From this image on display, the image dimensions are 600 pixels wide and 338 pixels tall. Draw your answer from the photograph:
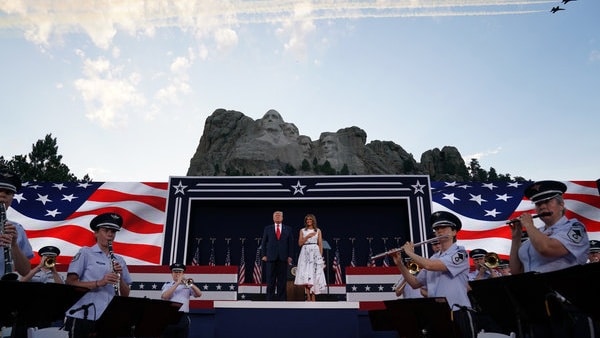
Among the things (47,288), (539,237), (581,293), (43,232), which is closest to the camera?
(581,293)

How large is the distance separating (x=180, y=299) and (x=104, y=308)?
5.62m

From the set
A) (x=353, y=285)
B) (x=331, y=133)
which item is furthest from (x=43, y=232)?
(x=331, y=133)

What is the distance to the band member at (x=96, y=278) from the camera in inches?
225

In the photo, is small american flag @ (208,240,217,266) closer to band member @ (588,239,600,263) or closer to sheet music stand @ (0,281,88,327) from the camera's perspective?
band member @ (588,239,600,263)

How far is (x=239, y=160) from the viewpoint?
88125 mm

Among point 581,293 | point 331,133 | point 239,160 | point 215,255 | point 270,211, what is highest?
point 331,133

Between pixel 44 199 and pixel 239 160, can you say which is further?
pixel 239 160

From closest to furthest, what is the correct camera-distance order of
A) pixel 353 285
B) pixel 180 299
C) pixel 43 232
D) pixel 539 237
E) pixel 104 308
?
pixel 539 237, pixel 104 308, pixel 180 299, pixel 353 285, pixel 43 232

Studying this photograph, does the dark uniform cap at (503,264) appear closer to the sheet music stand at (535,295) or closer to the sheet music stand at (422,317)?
the sheet music stand at (422,317)

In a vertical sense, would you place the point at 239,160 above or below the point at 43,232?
above

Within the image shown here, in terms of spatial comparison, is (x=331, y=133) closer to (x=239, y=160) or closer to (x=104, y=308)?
(x=239, y=160)

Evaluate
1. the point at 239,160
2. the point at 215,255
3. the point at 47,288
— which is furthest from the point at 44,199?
the point at 239,160

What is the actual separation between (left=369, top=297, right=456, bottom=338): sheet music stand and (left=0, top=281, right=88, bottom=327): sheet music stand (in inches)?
160

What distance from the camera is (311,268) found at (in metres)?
13.5
